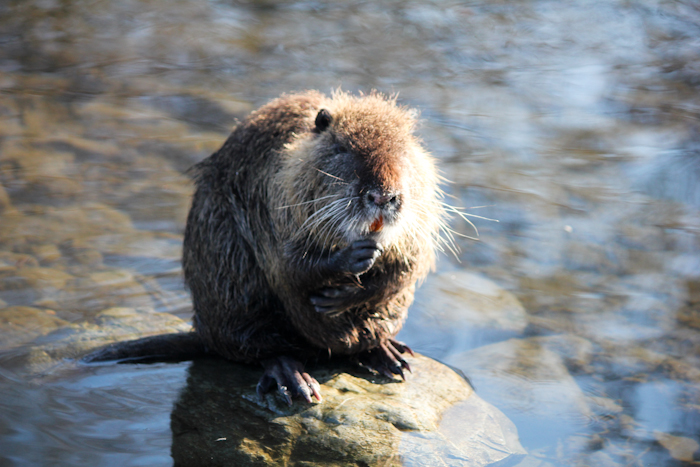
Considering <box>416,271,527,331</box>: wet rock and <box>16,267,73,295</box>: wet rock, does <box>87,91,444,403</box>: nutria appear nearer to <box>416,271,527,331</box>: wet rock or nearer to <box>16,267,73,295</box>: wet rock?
<box>416,271,527,331</box>: wet rock

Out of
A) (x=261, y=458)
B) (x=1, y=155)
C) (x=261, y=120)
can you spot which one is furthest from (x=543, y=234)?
(x=1, y=155)

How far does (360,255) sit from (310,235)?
0.98 ft

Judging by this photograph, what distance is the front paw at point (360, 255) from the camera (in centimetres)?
285

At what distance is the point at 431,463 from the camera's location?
2.86 m

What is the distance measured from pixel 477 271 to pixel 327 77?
3.81 m

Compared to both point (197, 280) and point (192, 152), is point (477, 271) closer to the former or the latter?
point (197, 280)

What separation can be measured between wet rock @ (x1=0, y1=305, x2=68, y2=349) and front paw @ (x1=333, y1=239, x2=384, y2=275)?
6.43 ft

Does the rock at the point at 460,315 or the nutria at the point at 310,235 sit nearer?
the nutria at the point at 310,235

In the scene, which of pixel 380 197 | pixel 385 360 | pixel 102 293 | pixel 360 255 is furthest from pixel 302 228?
pixel 102 293

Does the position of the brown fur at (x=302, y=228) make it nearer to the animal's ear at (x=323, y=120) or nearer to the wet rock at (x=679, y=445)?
the animal's ear at (x=323, y=120)

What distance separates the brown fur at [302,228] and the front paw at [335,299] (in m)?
0.02

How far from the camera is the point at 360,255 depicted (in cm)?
285

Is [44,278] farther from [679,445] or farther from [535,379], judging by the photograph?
[679,445]

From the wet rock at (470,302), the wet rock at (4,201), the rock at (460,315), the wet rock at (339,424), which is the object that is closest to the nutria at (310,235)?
the wet rock at (339,424)
